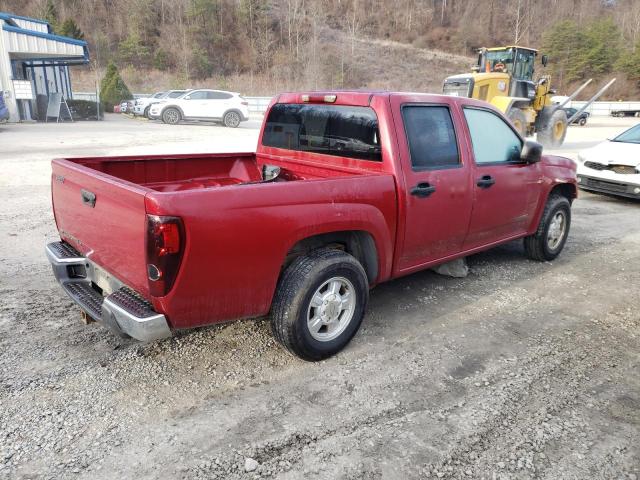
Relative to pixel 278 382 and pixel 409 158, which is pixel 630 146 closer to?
pixel 409 158

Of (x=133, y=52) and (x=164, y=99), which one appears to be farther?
(x=133, y=52)

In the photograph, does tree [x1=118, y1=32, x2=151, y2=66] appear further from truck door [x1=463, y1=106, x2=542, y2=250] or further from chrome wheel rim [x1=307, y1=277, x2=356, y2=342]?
chrome wheel rim [x1=307, y1=277, x2=356, y2=342]

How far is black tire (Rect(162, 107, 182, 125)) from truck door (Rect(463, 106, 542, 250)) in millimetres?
22644

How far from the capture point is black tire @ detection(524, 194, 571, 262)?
5422 millimetres

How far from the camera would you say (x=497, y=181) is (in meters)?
4.52

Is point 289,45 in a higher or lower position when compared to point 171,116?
higher

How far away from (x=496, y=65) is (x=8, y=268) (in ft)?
54.7

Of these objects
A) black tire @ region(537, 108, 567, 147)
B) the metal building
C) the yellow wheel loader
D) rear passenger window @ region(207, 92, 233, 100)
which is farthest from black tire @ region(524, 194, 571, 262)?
the metal building

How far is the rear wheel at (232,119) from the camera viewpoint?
81.4ft

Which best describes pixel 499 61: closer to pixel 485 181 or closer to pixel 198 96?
pixel 198 96

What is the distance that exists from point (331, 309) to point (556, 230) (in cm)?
348

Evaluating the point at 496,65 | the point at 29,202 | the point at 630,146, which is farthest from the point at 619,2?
the point at 29,202

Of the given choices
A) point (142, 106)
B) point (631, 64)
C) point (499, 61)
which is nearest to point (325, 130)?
point (499, 61)

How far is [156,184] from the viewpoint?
4480 mm
